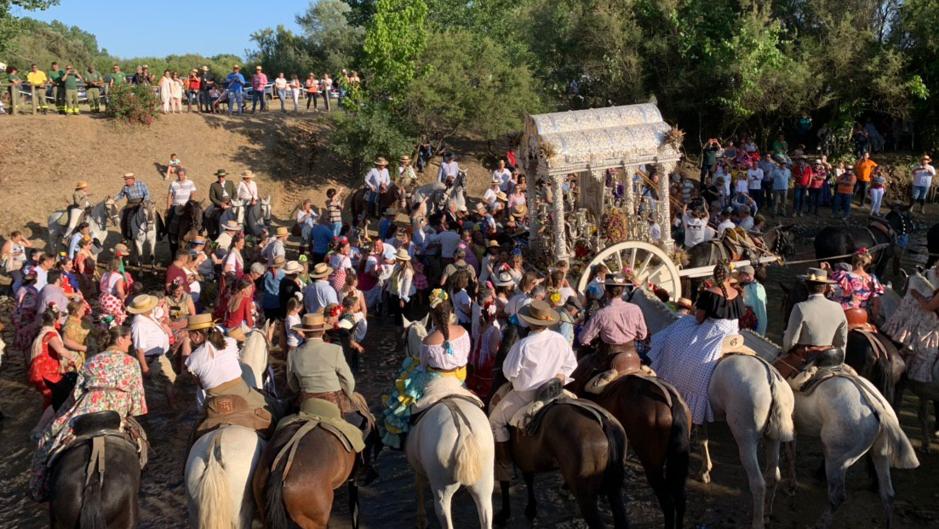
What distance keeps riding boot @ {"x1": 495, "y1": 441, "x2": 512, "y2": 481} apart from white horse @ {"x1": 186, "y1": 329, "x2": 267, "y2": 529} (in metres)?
2.18

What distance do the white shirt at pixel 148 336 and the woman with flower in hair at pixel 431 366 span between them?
13.0ft

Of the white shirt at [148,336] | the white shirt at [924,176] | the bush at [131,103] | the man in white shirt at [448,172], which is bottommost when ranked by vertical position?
the white shirt at [148,336]

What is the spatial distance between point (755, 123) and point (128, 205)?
19.2 m

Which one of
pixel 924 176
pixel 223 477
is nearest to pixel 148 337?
pixel 223 477

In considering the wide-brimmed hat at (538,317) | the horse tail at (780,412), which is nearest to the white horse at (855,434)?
the horse tail at (780,412)

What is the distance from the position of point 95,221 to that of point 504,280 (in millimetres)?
10864

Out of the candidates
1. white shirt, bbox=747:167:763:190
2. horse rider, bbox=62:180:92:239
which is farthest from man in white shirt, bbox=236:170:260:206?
white shirt, bbox=747:167:763:190

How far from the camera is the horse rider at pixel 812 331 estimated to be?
28.1 feet

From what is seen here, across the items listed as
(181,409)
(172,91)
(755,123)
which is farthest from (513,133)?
(181,409)

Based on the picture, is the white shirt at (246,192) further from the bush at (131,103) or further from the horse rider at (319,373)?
the horse rider at (319,373)

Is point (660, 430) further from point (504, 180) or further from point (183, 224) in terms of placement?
point (504, 180)

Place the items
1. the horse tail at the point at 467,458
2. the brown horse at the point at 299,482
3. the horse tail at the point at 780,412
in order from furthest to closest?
the horse tail at the point at 780,412 → the horse tail at the point at 467,458 → the brown horse at the point at 299,482

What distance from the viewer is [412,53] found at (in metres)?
24.4

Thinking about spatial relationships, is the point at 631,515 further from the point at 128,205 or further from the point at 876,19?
the point at 876,19
